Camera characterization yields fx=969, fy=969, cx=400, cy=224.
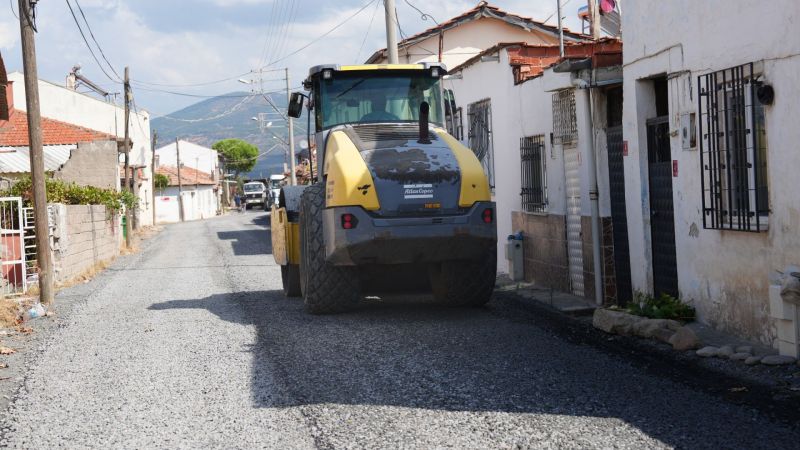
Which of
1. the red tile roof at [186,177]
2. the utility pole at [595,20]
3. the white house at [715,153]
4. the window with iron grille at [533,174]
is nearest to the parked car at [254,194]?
the red tile roof at [186,177]

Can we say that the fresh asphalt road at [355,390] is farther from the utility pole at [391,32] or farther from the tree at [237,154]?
the tree at [237,154]

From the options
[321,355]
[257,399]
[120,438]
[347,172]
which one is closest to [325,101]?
[347,172]

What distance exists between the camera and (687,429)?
6004mm

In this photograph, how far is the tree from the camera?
138750 mm

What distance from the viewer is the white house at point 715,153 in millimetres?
8391

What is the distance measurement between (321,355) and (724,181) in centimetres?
444

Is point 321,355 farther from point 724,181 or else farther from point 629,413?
point 724,181

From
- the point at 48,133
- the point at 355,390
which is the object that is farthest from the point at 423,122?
the point at 48,133

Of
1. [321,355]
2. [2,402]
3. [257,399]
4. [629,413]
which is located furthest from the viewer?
[321,355]

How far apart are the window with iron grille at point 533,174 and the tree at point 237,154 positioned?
122m

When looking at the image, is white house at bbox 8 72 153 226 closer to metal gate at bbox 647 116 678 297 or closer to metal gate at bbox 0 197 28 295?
metal gate at bbox 0 197 28 295

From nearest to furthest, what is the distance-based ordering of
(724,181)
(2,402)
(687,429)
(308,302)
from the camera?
(687,429), (2,402), (724,181), (308,302)

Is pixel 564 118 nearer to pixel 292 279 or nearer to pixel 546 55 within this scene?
pixel 546 55

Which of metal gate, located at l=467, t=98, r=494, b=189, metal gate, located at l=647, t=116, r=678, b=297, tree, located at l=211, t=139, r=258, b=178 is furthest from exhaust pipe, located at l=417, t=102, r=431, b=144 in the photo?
tree, located at l=211, t=139, r=258, b=178
